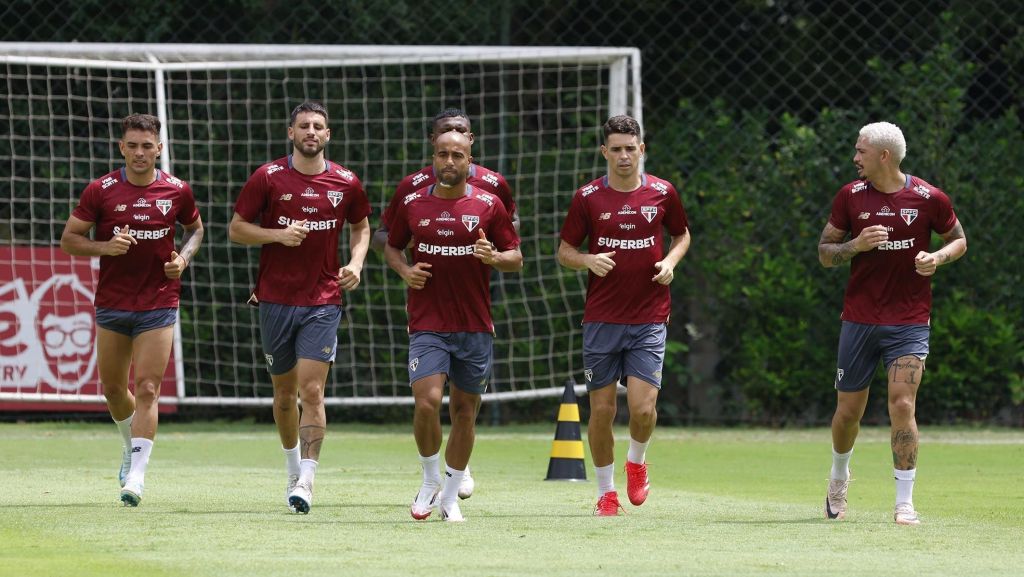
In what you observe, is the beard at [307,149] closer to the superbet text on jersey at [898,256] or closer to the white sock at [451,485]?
the white sock at [451,485]

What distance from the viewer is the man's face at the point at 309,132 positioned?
879cm

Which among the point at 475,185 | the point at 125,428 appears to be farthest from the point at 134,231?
the point at 475,185

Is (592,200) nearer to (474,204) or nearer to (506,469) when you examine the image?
(474,204)

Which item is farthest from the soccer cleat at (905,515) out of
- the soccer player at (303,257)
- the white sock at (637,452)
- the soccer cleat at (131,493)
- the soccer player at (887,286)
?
the soccer cleat at (131,493)

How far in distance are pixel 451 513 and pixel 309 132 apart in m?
2.14

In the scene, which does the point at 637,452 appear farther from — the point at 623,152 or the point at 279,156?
the point at 279,156

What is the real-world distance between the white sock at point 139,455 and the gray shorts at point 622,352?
7.96ft

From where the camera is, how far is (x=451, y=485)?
8.30m

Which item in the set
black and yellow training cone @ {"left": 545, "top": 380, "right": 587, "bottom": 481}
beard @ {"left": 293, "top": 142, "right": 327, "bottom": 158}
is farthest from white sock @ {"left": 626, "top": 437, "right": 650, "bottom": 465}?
beard @ {"left": 293, "top": 142, "right": 327, "bottom": 158}

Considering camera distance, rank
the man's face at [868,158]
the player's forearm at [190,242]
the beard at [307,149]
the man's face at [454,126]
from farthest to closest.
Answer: the player's forearm at [190,242]
the beard at [307,149]
the man's face at [454,126]
the man's face at [868,158]

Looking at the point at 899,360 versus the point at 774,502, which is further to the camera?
the point at 774,502

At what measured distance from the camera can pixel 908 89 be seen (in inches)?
632

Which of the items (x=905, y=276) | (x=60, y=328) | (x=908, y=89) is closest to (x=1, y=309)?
(x=60, y=328)

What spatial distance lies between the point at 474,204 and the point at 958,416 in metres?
9.11
